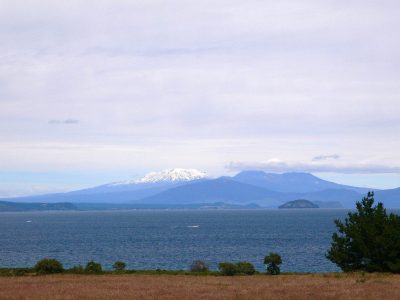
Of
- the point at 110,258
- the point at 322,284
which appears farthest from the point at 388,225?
the point at 110,258

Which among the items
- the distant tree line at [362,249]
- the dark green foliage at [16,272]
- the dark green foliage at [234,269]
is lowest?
the dark green foliage at [16,272]

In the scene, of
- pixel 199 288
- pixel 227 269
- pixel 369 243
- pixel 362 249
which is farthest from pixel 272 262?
pixel 199 288

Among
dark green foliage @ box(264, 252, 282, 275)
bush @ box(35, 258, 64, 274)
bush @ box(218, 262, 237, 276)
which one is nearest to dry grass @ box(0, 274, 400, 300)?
bush @ box(218, 262, 237, 276)

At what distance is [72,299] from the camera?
102ft

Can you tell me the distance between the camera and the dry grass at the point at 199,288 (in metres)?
32.4

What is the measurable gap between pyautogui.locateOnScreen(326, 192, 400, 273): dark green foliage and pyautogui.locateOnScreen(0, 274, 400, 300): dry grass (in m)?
3.03

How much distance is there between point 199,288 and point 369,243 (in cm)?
1774

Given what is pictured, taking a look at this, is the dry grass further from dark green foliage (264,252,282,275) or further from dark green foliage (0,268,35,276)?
dark green foliage (0,268,35,276)

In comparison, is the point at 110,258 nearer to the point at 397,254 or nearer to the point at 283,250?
the point at 283,250

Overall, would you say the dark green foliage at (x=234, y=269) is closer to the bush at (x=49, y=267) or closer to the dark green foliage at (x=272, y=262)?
the dark green foliage at (x=272, y=262)

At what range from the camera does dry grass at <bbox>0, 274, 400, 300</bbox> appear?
1277 inches

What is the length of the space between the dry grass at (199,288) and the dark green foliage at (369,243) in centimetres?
303

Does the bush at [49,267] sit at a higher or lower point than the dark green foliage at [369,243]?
lower

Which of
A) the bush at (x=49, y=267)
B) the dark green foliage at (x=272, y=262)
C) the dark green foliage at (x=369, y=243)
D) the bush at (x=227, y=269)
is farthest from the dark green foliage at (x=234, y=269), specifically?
the bush at (x=49, y=267)
